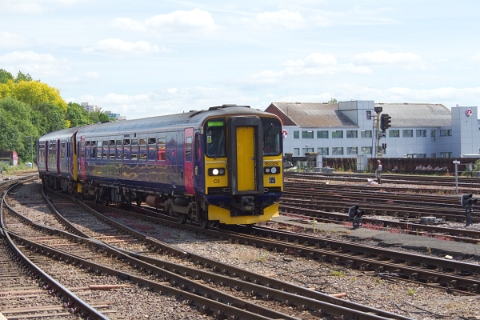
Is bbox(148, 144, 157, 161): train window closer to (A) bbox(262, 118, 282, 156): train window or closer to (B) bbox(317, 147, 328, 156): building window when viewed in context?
(A) bbox(262, 118, 282, 156): train window

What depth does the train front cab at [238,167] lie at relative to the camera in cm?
1686

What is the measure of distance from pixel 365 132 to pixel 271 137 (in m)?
68.3

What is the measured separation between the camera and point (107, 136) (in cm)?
2539

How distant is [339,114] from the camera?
86438 mm

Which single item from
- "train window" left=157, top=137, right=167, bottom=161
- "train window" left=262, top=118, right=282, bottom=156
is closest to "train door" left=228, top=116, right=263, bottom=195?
"train window" left=262, top=118, right=282, bottom=156

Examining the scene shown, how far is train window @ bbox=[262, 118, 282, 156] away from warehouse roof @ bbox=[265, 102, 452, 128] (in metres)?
62.6

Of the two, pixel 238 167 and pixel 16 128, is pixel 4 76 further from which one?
pixel 238 167

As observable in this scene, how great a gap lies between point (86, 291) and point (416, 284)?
511 centimetres

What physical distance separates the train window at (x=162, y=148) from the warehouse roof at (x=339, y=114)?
199 ft

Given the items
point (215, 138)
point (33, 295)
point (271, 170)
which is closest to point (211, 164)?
point (215, 138)

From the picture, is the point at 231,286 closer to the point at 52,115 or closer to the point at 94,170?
the point at 94,170

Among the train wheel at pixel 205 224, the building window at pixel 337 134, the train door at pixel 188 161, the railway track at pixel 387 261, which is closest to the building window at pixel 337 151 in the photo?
the building window at pixel 337 134

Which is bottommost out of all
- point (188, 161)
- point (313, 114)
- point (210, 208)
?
point (210, 208)

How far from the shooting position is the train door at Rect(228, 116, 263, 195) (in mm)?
16828
